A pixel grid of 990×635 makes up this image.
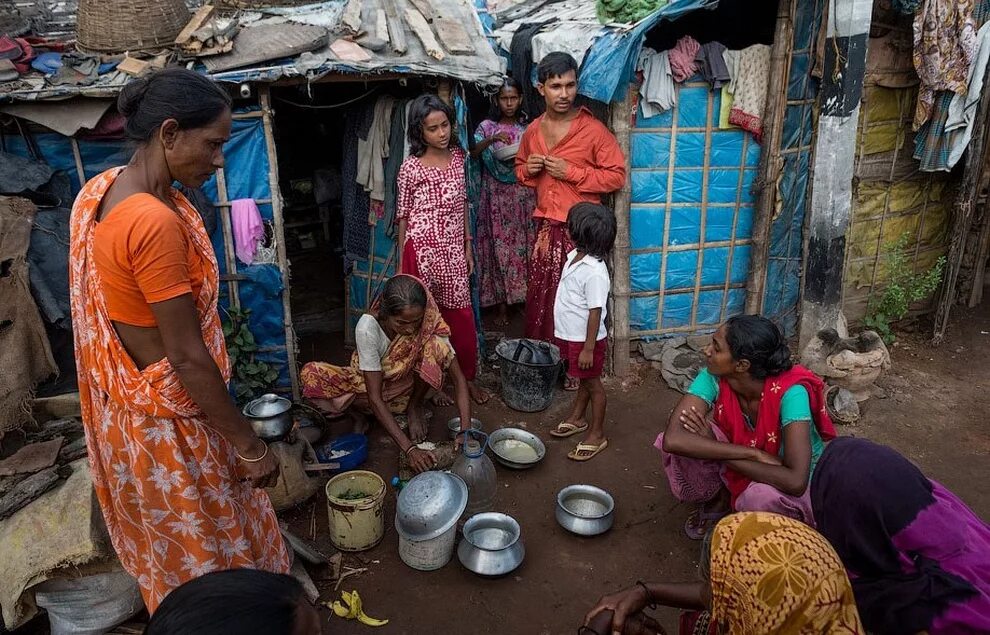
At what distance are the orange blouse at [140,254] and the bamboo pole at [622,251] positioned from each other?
12.0 feet

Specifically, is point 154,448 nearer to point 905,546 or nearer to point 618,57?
point 905,546

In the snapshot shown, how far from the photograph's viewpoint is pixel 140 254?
1.98 m

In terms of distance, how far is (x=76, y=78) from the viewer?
4.30 m

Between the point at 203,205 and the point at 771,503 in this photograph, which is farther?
the point at 203,205

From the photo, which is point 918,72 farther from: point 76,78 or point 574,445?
point 76,78

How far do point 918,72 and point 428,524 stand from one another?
5137 mm

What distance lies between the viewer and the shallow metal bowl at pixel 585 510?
3.74 m

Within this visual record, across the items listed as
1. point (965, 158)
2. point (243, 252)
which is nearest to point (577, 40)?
point (243, 252)

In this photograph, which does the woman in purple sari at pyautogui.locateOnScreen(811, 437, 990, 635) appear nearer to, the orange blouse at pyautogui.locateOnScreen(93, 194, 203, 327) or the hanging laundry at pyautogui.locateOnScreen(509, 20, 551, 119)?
the orange blouse at pyautogui.locateOnScreen(93, 194, 203, 327)

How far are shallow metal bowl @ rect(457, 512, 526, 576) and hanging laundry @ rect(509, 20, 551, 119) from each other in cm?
416

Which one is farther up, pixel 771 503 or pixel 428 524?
pixel 771 503

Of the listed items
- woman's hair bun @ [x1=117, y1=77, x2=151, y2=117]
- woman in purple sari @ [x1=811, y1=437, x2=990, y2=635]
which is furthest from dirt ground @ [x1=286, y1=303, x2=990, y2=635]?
woman's hair bun @ [x1=117, y1=77, x2=151, y2=117]

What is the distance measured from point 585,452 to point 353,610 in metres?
1.89

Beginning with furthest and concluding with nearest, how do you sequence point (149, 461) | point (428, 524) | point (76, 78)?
1. point (76, 78)
2. point (428, 524)
3. point (149, 461)
